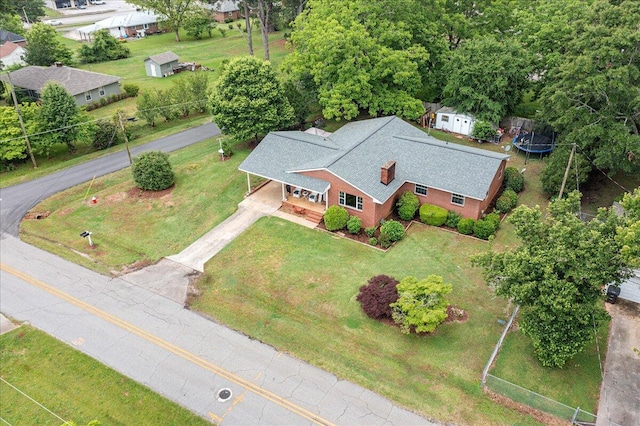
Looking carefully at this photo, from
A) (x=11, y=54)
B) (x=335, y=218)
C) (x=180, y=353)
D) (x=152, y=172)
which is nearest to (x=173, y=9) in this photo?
(x=11, y=54)

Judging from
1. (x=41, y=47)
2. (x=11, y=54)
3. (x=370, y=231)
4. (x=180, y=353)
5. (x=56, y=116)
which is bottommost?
(x=180, y=353)

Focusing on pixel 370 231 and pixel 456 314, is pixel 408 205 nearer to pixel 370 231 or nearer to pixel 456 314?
pixel 370 231

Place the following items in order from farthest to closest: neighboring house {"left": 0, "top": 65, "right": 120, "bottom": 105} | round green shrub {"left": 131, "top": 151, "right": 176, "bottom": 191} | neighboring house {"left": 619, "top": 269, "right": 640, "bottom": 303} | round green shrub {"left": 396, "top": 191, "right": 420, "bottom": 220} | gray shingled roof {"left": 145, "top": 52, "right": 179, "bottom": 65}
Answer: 1. gray shingled roof {"left": 145, "top": 52, "right": 179, "bottom": 65}
2. neighboring house {"left": 0, "top": 65, "right": 120, "bottom": 105}
3. round green shrub {"left": 131, "top": 151, "right": 176, "bottom": 191}
4. round green shrub {"left": 396, "top": 191, "right": 420, "bottom": 220}
5. neighboring house {"left": 619, "top": 269, "right": 640, "bottom": 303}

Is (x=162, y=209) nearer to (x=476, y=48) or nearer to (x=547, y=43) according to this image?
(x=476, y=48)

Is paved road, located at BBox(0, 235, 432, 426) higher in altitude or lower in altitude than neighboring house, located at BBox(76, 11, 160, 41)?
lower

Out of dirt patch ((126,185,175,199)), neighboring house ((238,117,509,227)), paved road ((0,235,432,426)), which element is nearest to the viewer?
paved road ((0,235,432,426))

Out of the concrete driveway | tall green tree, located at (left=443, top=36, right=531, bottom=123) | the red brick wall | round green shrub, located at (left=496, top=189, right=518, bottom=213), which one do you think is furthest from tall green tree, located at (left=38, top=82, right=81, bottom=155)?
the concrete driveway

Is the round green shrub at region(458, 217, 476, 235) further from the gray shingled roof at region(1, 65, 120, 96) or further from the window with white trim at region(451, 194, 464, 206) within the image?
the gray shingled roof at region(1, 65, 120, 96)
